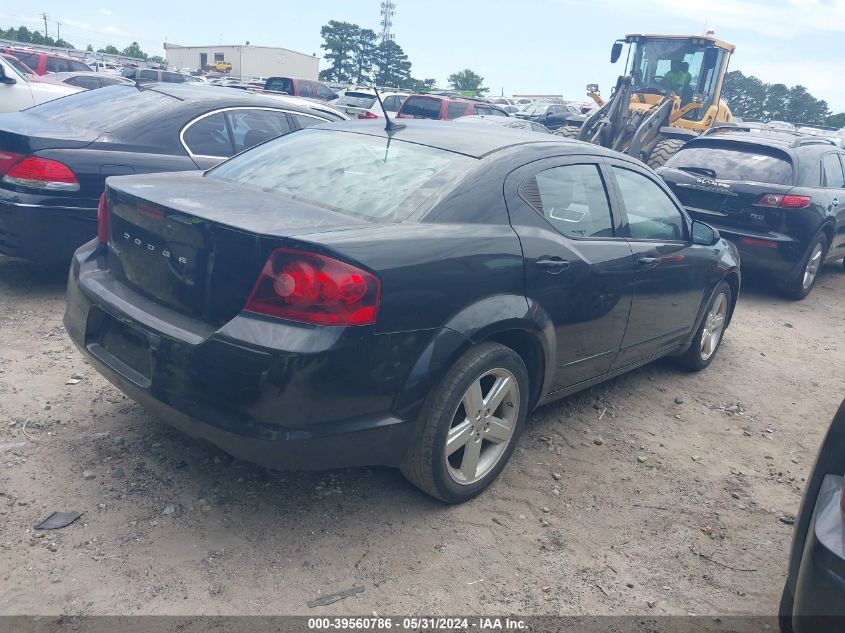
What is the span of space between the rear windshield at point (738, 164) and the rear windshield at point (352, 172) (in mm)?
5227

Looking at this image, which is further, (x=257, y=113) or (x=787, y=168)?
(x=787, y=168)

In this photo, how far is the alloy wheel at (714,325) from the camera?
206 inches

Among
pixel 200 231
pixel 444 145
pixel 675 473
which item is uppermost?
pixel 444 145

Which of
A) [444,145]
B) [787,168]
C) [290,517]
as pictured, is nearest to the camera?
[290,517]

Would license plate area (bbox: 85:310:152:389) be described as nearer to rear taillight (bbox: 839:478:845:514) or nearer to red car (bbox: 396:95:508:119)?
rear taillight (bbox: 839:478:845:514)

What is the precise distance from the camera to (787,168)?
750 cm

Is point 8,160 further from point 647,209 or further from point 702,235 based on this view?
point 702,235

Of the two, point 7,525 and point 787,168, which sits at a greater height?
point 787,168

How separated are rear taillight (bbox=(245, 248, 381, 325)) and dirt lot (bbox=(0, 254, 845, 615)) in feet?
3.19

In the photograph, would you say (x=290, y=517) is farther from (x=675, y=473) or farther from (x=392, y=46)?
(x=392, y=46)

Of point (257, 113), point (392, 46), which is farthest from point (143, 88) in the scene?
point (392, 46)

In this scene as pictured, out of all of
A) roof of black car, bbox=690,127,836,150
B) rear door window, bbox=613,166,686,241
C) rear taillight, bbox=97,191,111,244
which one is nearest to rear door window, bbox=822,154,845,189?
roof of black car, bbox=690,127,836,150

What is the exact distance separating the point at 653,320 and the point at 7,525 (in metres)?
3.44

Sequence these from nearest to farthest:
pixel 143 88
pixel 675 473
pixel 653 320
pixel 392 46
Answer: pixel 675 473, pixel 653 320, pixel 143 88, pixel 392 46
